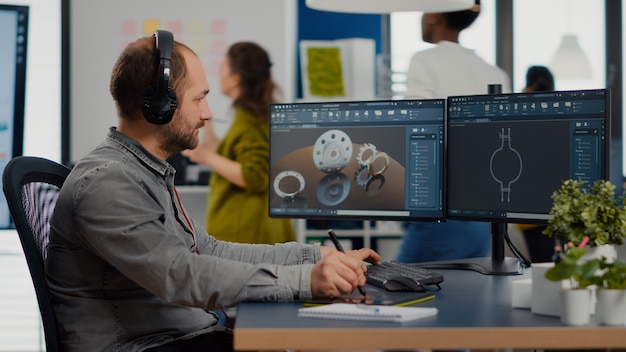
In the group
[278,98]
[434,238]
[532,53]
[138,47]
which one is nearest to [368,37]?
[532,53]

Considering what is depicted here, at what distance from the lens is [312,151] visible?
2506 mm

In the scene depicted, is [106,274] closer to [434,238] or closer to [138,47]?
[138,47]

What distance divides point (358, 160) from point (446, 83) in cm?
83

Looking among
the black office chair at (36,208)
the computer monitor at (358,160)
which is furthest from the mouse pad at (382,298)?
the computer monitor at (358,160)

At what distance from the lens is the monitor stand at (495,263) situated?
7.64ft

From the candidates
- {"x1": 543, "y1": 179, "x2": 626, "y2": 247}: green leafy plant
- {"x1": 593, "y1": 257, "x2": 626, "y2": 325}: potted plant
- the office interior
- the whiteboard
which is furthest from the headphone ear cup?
the office interior

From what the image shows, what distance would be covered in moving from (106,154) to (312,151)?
0.75 meters

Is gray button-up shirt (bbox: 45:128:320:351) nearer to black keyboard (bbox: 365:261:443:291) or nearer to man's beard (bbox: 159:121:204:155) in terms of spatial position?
man's beard (bbox: 159:121:204:155)

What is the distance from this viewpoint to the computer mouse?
73.8 inches

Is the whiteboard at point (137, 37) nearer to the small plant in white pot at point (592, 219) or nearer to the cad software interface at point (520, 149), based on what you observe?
Result: the cad software interface at point (520, 149)

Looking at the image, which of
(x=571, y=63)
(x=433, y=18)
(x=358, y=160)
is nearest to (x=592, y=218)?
(x=358, y=160)

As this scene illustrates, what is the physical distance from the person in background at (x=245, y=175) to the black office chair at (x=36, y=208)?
1.77 metres

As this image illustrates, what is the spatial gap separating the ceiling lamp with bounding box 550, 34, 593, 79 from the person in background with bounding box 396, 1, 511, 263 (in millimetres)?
2497

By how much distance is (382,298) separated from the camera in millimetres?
1749
